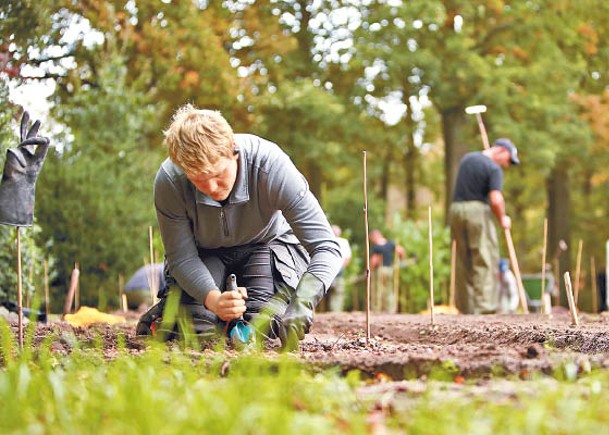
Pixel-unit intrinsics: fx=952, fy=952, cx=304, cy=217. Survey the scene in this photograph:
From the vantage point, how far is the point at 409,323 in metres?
6.15

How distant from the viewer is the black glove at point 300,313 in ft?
12.2

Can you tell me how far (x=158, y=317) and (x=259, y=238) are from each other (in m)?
0.60

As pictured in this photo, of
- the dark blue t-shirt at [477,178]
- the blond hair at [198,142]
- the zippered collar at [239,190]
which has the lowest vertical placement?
the zippered collar at [239,190]

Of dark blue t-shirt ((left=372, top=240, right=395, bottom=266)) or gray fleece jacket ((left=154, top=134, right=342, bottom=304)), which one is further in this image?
dark blue t-shirt ((left=372, top=240, right=395, bottom=266))

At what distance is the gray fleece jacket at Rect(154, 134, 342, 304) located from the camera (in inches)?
157

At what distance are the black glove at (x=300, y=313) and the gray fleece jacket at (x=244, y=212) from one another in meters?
0.06

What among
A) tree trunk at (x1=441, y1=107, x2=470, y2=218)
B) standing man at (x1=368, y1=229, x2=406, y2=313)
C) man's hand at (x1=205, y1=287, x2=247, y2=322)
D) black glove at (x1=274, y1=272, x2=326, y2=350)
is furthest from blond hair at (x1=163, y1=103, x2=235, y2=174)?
tree trunk at (x1=441, y1=107, x2=470, y2=218)

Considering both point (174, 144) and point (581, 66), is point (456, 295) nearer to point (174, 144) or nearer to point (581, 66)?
point (174, 144)

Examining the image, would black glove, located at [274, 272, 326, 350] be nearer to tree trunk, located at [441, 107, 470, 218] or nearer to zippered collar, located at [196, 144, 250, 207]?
zippered collar, located at [196, 144, 250, 207]

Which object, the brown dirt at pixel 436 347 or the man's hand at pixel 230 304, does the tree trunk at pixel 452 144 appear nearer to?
the brown dirt at pixel 436 347

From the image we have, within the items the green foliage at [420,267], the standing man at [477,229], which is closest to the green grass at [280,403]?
the standing man at [477,229]

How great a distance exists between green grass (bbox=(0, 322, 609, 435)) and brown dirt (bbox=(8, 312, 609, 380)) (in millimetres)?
95

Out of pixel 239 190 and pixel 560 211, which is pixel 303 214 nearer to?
pixel 239 190

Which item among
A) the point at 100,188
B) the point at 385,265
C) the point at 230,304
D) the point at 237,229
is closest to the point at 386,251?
the point at 385,265
